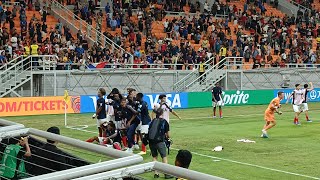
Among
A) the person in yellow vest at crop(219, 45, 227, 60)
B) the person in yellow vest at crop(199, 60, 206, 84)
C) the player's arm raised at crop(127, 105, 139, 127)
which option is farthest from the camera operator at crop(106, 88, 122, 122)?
the person in yellow vest at crop(219, 45, 227, 60)

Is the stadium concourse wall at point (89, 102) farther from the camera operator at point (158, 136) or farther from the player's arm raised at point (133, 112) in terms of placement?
the camera operator at point (158, 136)

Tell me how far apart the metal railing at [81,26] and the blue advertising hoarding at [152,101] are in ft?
17.1

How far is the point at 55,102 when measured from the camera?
32625mm

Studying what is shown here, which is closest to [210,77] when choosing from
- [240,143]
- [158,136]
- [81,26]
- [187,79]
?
[187,79]

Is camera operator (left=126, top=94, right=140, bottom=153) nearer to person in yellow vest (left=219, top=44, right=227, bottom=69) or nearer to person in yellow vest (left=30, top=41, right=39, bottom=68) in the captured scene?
person in yellow vest (left=30, top=41, right=39, bottom=68)

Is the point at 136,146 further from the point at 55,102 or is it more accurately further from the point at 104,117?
the point at 55,102

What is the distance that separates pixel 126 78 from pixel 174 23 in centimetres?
1065

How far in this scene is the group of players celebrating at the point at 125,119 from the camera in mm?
19016

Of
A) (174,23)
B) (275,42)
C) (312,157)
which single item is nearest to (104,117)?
(312,157)

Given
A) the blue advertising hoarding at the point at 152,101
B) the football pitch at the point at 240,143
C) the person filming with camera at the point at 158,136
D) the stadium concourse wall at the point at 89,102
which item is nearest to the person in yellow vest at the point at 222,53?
the stadium concourse wall at the point at 89,102

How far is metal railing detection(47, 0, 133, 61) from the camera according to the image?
134ft

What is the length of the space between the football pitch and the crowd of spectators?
693 cm

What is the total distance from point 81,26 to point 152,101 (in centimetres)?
984

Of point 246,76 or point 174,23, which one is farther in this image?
point 174,23
